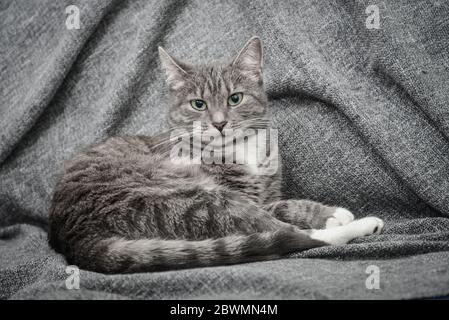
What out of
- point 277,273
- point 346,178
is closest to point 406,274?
point 277,273

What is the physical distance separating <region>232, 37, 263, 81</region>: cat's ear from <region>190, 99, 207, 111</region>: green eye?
189mm

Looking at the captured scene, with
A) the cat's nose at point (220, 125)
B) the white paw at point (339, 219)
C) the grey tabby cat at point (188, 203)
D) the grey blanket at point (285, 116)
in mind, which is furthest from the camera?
the cat's nose at point (220, 125)

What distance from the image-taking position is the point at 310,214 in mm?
1517

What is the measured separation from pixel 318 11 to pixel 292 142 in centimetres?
52

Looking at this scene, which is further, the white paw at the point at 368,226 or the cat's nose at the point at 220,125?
the cat's nose at the point at 220,125

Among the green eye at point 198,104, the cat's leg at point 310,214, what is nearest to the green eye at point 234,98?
the green eye at point 198,104

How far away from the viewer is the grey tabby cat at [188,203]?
1207mm

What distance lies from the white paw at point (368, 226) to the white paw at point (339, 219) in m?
0.08

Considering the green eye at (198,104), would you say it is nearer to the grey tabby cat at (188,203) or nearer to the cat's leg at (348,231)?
the grey tabby cat at (188,203)

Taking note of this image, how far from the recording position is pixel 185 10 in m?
1.89

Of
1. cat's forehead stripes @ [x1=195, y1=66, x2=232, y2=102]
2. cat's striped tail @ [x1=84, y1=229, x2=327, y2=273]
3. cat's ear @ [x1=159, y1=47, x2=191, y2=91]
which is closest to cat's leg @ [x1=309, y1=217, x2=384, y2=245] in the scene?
cat's striped tail @ [x1=84, y1=229, x2=327, y2=273]

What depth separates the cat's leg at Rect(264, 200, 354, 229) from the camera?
147 centimetres

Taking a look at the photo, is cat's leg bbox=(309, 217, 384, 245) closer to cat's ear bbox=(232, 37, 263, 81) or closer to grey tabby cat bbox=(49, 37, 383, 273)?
grey tabby cat bbox=(49, 37, 383, 273)

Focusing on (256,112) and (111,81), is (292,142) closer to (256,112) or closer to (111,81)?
(256,112)
